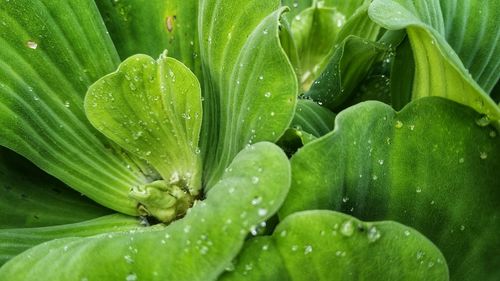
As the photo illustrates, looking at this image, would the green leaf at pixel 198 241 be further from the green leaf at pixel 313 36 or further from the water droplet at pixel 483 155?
the green leaf at pixel 313 36

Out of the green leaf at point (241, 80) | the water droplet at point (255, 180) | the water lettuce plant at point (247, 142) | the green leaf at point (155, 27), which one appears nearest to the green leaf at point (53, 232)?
the water lettuce plant at point (247, 142)

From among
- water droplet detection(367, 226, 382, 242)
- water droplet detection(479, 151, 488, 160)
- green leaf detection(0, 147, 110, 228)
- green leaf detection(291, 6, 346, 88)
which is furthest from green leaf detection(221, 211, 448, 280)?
green leaf detection(291, 6, 346, 88)

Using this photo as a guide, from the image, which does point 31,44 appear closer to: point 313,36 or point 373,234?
point 313,36

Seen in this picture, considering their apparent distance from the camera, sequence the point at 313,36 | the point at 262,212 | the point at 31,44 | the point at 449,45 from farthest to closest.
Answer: the point at 313,36 < the point at 31,44 < the point at 449,45 < the point at 262,212

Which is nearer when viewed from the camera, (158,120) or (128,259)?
(128,259)

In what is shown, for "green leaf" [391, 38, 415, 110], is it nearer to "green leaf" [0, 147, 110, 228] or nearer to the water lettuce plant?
the water lettuce plant

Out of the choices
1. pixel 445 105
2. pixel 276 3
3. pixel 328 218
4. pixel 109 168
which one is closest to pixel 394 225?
pixel 328 218

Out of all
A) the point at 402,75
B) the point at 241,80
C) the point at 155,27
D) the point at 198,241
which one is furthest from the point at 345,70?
the point at 198,241
